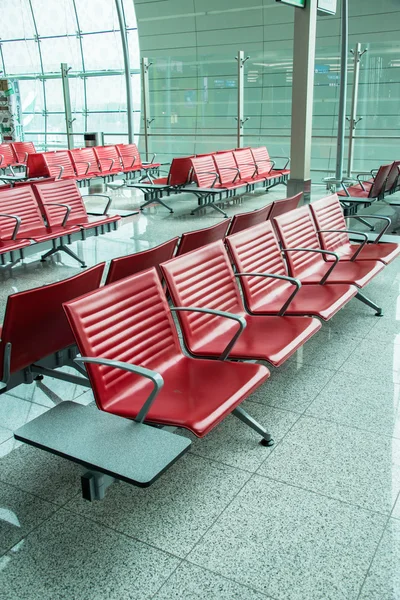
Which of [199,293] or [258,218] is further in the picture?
[258,218]

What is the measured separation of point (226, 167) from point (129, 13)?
334 inches

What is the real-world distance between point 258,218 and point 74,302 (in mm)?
2768

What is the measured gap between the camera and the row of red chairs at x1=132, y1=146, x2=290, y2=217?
28.7 ft

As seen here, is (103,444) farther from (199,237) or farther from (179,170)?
(179,170)

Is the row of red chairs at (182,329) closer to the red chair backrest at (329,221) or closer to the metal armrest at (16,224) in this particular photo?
the red chair backrest at (329,221)

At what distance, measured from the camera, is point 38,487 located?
2354 mm

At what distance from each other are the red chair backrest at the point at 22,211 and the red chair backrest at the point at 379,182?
13.2 feet

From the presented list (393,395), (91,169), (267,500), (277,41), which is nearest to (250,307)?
(393,395)

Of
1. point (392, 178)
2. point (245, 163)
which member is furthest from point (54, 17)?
point (392, 178)

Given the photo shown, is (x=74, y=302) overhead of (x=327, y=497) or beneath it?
overhead

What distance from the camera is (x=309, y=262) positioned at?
4.30 m

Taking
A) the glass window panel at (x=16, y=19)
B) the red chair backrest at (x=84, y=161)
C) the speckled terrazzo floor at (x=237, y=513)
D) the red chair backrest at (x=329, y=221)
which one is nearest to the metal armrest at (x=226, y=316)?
the speckled terrazzo floor at (x=237, y=513)

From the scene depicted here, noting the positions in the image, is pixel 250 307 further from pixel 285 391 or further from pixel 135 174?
pixel 135 174

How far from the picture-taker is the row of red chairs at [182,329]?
2223 millimetres
